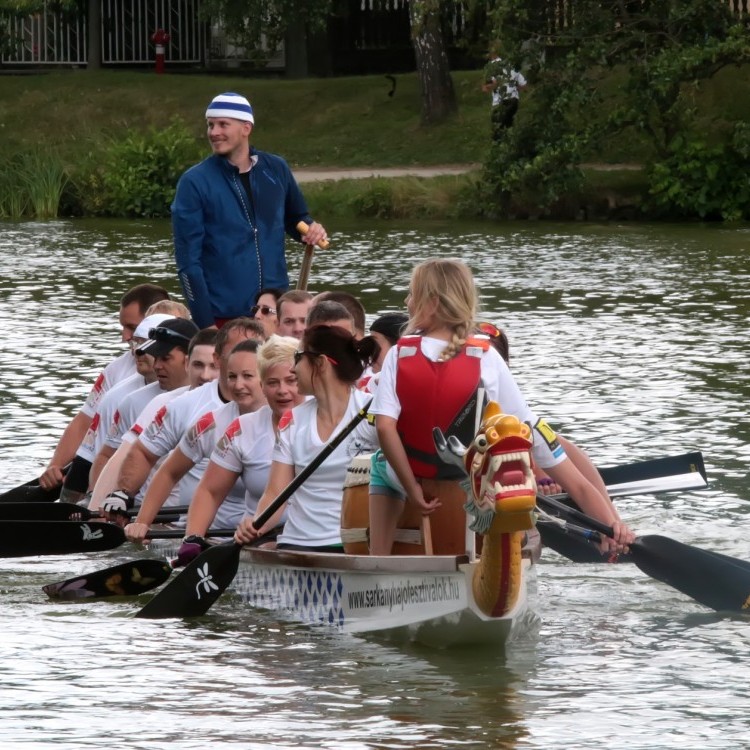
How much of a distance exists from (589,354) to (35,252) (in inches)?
407

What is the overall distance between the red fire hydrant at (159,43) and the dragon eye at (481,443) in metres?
33.3

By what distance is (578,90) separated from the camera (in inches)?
1036

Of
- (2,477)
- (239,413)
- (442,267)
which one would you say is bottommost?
(2,477)

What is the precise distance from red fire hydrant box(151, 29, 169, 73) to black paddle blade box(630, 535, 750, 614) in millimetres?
32181

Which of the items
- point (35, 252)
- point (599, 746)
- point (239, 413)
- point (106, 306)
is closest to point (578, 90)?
point (35, 252)

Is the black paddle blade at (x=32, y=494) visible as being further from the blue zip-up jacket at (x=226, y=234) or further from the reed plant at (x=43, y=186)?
the reed plant at (x=43, y=186)

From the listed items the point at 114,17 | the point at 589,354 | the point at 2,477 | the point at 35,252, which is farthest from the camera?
the point at 114,17


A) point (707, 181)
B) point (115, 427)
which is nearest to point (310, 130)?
point (707, 181)

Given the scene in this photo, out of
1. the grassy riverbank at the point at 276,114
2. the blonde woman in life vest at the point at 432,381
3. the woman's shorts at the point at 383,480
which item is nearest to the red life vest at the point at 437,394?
the blonde woman in life vest at the point at 432,381

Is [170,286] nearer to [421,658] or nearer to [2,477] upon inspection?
[2,477]

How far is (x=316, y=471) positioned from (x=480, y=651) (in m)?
1.03

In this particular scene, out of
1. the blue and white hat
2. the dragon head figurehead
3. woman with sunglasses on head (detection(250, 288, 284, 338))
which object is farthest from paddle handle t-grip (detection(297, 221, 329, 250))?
the dragon head figurehead

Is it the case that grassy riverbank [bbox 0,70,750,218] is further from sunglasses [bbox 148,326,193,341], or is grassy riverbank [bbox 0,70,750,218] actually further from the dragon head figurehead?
the dragon head figurehead

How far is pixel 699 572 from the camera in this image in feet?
24.8
